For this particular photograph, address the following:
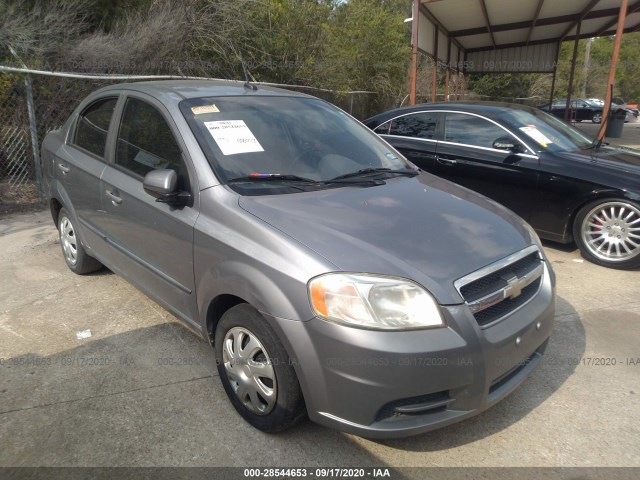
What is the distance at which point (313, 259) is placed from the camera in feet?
6.88

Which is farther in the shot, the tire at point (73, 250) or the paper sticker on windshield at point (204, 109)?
the tire at point (73, 250)

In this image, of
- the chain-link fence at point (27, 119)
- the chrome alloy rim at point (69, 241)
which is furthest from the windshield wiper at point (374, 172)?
the chain-link fence at point (27, 119)

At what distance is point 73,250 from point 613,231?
5.01 meters

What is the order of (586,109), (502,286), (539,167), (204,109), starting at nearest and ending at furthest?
(502,286) → (204,109) → (539,167) → (586,109)

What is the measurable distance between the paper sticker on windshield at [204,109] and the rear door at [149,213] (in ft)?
0.52

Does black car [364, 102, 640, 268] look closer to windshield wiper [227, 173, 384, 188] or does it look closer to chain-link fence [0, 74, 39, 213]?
windshield wiper [227, 173, 384, 188]

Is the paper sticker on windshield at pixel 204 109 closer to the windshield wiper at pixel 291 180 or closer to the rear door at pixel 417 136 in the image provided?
the windshield wiper at pixel 291 180

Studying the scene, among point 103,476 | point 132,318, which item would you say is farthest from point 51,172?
point 103,476

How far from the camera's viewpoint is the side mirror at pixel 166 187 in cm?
259

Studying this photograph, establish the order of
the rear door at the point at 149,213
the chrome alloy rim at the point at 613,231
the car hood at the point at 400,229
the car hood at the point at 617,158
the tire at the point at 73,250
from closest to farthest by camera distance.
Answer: the car hood at the point at 400,229 → the rear door at the point at 149,213 → the tire at the point at 73,250 → the chrome alloy rim at the point at 613,231 → the car hood at the point at 617,158

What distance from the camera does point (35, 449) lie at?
2.36 meters

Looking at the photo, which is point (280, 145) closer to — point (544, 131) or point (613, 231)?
point (613, 231)

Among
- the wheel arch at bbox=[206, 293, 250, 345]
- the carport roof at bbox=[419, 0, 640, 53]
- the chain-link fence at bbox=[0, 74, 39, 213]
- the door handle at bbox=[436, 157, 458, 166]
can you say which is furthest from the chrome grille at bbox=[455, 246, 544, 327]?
the carport roof at bbox=[419, 0, 640, 53]

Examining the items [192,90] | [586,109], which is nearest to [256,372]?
[192,90]
